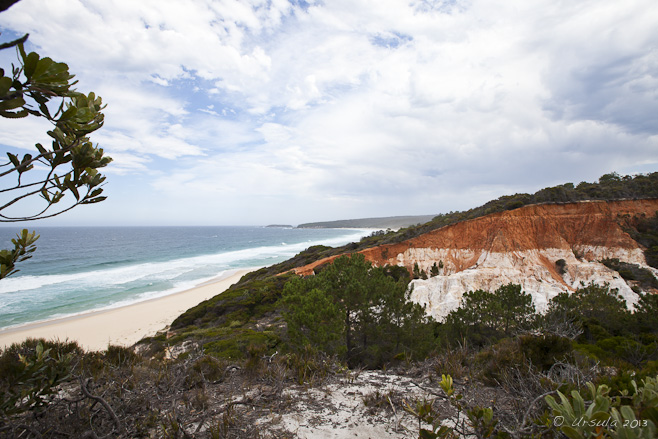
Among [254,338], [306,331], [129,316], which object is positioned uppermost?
[306,331]

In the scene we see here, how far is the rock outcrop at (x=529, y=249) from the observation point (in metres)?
19.4

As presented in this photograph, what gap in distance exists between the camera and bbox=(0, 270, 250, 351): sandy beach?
56.7 ft

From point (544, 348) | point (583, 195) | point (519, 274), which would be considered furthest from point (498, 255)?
point (544, 348)

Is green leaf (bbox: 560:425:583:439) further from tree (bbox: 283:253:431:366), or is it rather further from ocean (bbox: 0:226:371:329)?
ocean (bbox: 0:226:371:329)

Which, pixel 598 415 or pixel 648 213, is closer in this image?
pixel 598 415

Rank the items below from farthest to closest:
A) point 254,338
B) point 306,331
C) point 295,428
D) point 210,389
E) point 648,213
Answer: point 648,213, point 254,338, point 306,331, point 210,389, point 295,428

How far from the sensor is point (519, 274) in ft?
69.1

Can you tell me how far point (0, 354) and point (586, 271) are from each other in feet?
93.9

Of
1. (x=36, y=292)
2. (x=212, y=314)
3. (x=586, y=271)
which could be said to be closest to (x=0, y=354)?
(x=212, y=314)

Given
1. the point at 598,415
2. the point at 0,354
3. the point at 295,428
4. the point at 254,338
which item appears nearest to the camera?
the point at 598,415

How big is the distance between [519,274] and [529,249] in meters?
3.83

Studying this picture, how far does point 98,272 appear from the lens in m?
40.1

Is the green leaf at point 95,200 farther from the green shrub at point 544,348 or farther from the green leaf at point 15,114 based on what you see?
the green shrub at point 544,348

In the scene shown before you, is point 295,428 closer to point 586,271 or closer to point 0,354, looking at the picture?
point 0,354
